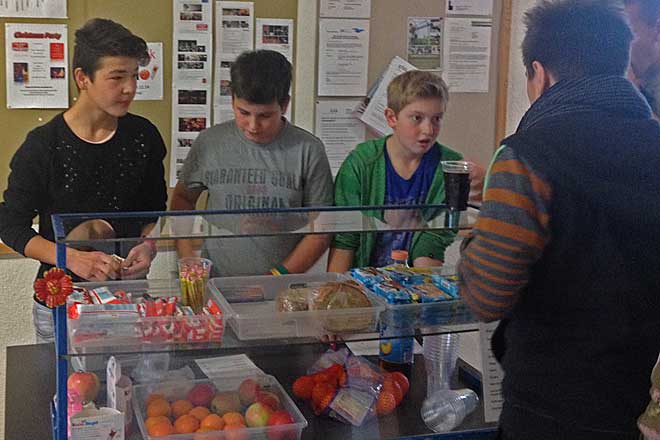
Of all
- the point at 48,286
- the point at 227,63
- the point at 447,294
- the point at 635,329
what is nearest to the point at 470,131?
the point at 227,63

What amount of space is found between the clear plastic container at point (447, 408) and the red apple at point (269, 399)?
1.03 feet

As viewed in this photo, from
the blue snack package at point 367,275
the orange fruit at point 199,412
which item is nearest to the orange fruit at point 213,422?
the orange fruit at point 199,412

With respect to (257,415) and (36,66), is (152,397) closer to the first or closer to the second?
(257,415)

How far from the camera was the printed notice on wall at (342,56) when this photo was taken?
3.22 m

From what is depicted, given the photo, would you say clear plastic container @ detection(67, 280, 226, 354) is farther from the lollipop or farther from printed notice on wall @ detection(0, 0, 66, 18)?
printed notice on wall @ detection(0, 0, 66, 18)

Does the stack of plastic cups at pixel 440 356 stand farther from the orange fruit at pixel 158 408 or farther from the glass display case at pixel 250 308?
the orange fruit at pixel 158 408

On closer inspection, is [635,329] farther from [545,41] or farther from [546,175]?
[545,41]

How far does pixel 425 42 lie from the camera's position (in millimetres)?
Result: 3346

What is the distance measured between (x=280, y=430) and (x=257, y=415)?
0.18 feet

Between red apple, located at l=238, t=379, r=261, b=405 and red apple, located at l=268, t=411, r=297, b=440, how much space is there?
0.22 feet

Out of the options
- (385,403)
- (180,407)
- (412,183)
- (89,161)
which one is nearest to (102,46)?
(89,161)

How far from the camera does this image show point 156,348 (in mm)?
1479

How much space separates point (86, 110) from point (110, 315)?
1.23 meters

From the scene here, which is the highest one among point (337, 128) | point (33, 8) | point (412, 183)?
point (33, 8)
